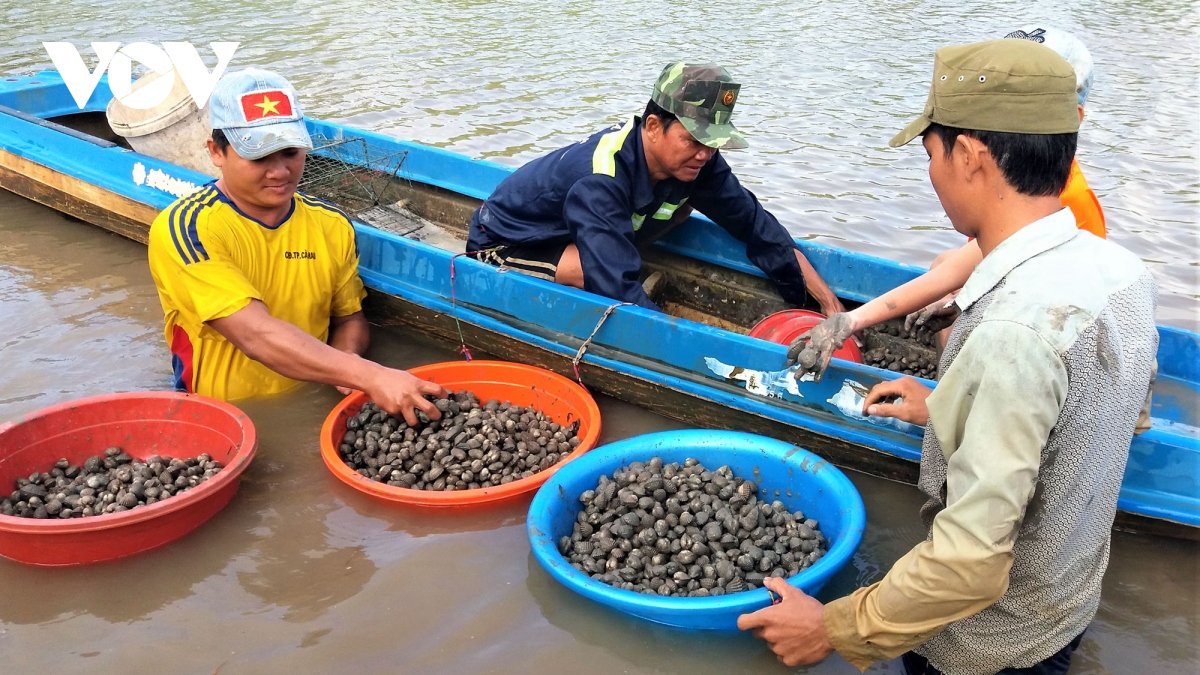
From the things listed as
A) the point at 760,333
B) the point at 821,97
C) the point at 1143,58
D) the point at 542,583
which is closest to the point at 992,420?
the point at 542,583

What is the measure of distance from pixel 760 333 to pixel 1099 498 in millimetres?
1916

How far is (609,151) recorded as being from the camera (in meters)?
3.67

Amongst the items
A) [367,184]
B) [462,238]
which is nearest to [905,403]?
[462,238]

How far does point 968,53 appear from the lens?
178 cm

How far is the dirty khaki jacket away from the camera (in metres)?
1.70

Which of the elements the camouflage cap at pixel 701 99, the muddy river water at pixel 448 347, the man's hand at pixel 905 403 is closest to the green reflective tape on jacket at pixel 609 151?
the camouflage cap at pixel 701 99

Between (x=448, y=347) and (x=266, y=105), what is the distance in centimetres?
151

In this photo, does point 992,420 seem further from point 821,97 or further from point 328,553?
point 821,97

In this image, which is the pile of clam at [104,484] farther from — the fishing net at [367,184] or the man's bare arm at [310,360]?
the fishing net at [367,184]

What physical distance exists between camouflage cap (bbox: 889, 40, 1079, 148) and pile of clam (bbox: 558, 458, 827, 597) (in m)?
1.46

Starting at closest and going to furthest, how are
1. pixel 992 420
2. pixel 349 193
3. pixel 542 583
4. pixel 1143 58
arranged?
pixel 992 420
pixel 542 583
pixel 349 193
pixel 1143 58

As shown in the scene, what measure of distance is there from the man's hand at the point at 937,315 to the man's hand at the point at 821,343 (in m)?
0.79

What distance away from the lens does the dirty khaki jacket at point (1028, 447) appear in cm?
170

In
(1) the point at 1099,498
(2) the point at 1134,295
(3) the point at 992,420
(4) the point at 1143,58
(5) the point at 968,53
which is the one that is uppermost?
(5) the point at 968,53
